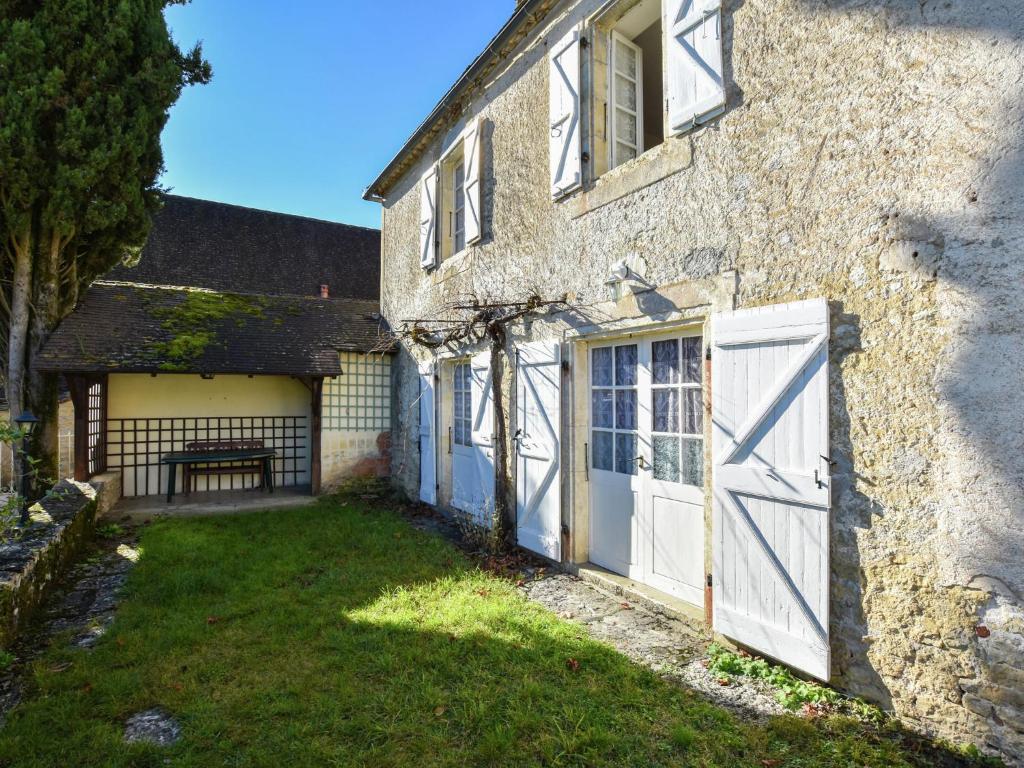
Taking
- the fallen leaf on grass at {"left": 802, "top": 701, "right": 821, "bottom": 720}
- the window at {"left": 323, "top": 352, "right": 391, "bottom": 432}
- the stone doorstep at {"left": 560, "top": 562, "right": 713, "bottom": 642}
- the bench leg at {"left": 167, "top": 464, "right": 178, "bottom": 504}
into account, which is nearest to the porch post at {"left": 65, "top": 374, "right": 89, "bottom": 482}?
the bench leg at {"left": 167, "top": 464, "right": 178, "bottom": 504}

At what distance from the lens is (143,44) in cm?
730

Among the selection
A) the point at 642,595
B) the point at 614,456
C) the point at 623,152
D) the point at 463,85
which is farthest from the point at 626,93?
the point at 642,595

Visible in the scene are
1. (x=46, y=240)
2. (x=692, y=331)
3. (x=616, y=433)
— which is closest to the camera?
(x=692, y=331)

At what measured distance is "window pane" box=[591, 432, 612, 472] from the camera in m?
4.74

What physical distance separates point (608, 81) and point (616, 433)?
3.11m

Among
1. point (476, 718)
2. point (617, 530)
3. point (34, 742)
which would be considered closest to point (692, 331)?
point (617, 530)

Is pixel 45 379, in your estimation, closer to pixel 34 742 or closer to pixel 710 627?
pixel 34 742

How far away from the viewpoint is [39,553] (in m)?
4.29

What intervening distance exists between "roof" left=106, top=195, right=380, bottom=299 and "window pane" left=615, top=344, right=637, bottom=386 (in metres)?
13.5

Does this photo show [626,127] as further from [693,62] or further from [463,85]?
[463,85]

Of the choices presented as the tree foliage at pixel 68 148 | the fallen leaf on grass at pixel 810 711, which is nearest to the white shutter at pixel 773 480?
the fallen leaf on grass at pixel 810 711

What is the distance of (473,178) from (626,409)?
3.55m

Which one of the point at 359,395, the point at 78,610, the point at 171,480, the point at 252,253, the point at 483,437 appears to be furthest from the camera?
the point at 252,253

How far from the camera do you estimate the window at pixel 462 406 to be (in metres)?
7.05
